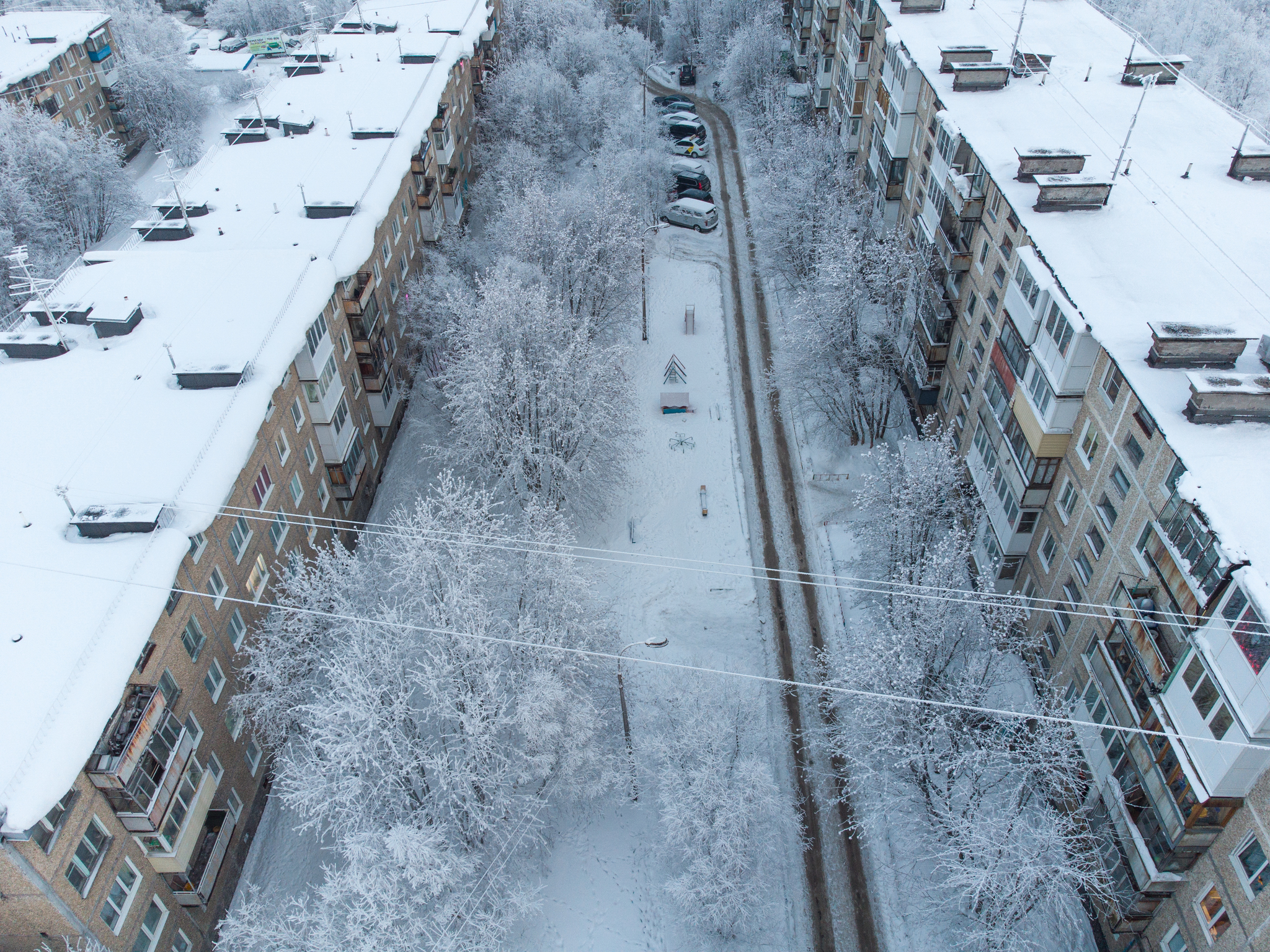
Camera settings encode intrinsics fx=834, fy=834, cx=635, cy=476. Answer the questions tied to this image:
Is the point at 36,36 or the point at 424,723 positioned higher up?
the point at 36,36

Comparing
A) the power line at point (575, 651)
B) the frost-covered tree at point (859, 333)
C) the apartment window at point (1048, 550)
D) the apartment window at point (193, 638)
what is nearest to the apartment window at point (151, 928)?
the apartment window at point (193, 638)

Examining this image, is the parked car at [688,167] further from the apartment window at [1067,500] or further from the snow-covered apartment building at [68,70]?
the snow-covered apartment building at [68,70]

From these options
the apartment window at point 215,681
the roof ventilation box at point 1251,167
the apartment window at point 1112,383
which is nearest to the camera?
the apartment window at point 1112,383

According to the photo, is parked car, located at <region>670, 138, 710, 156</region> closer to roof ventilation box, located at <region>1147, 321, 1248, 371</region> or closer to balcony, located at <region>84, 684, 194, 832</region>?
roof ventilation box, located at <region>1147, 321, 1248, 371</region>

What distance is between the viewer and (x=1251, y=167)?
29.3m

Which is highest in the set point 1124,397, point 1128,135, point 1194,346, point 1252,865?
point 1128,135

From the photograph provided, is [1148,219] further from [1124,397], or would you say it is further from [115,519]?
[115,519]

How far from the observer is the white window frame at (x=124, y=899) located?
19811 millimetres

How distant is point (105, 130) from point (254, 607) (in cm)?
6444

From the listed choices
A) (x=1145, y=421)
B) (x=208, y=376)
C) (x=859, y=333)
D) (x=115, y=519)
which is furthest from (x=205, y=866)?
(x=859, y=333)

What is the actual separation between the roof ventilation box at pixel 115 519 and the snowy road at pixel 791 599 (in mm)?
20954

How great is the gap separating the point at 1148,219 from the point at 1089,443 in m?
8.64

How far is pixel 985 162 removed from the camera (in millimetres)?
31078

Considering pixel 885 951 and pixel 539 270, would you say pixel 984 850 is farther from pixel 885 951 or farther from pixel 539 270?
pixel 539 270
